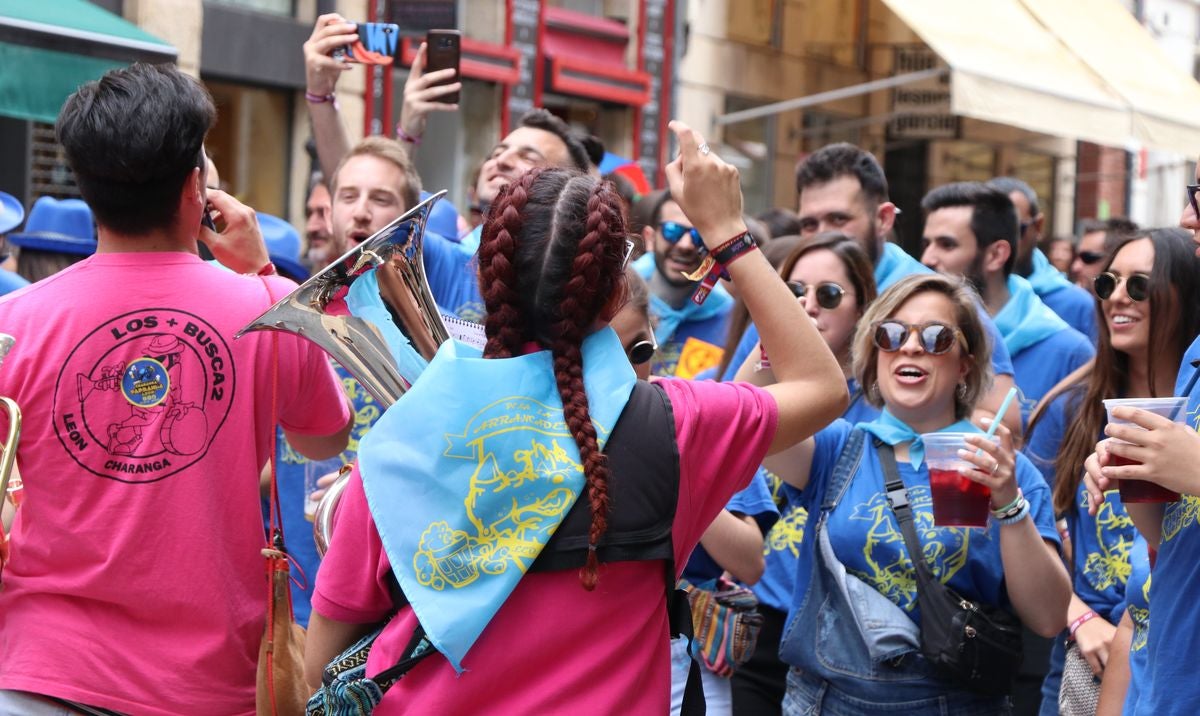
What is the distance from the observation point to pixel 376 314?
9.84 feet

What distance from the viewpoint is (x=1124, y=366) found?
454 cm

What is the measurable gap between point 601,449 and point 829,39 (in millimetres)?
17657

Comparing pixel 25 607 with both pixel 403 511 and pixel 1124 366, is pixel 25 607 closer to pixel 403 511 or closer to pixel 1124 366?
pixel 403 511

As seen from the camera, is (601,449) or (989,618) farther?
(989,618)

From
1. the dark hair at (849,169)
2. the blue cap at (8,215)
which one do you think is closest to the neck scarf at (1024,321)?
the dark hair at (849,169)

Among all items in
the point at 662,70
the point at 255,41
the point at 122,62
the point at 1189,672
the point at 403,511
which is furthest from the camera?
the point at 662,70

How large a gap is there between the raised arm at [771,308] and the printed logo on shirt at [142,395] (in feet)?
3.50

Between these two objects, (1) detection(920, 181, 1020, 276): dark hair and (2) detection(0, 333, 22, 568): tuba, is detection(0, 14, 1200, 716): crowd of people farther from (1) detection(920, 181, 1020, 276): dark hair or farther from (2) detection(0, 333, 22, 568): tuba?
(1) detection(920, 181, 1020, 276): dark hair

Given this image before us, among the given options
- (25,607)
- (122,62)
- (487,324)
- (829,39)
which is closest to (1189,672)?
(487,324)

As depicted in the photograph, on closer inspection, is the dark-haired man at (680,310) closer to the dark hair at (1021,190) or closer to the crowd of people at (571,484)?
the crowd of people at (571,484)

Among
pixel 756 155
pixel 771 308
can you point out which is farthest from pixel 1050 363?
pixel 756 155

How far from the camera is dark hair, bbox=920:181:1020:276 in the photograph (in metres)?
6.52

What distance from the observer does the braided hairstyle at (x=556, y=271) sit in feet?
8.35

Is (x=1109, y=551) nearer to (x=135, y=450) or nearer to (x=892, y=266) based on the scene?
(x=892, y=266)
